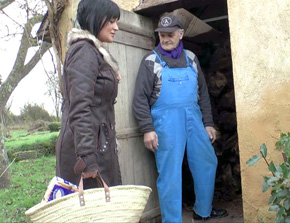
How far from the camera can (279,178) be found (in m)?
2.84

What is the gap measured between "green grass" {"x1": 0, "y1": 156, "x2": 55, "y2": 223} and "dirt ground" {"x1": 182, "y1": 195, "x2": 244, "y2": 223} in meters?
2.68

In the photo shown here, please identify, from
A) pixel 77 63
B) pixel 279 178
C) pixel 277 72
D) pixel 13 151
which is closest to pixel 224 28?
pixel 277 72

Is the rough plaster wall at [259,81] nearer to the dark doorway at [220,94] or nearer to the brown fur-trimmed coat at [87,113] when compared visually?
the brown fur-trimmed coat at [87,113]

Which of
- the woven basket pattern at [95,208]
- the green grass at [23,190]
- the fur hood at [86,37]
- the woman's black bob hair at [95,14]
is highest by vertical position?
the woman's black bob hair at [95,14]

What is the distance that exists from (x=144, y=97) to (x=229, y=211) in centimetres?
198

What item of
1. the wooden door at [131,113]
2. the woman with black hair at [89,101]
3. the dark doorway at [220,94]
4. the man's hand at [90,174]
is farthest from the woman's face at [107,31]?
the dark doorway at [220,94]

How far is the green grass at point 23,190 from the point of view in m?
6.87

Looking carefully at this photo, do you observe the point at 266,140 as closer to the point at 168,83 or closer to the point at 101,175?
the point at 168,83

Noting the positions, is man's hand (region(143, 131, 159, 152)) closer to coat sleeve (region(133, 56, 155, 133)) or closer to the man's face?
coat sleeve (region(133, 56, 155, 133))

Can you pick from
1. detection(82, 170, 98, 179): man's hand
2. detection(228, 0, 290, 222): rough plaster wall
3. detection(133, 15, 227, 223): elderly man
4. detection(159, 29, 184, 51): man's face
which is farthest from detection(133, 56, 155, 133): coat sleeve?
detection(82, 170, 98, 179): man's hand

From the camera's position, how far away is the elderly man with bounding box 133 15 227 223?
390 cm

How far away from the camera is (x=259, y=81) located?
3393 mm

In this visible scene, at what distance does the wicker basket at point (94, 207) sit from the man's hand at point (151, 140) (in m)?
1.66

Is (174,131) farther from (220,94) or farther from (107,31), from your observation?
(220,94)
